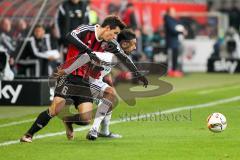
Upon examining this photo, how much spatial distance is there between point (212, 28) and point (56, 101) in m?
21.5

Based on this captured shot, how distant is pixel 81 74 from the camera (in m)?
12.5

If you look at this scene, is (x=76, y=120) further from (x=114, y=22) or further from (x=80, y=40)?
(x=114, y=22)

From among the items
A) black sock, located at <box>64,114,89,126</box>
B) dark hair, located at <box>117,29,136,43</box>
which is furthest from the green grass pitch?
dark hair, located at <box>117,29,136,43</box>

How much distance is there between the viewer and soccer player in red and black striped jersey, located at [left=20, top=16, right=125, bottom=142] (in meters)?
12.0

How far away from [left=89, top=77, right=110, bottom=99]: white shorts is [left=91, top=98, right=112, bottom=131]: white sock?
0.10 metres

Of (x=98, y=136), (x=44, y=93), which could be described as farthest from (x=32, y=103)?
(x=98, y=136)

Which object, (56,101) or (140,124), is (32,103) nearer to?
(140,124)

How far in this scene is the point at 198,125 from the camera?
14.4m

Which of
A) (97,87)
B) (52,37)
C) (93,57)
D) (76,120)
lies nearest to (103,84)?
(97,87)

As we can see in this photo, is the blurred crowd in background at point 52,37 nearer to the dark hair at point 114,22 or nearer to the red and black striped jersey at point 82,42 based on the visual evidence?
the red and black striped jersey at point 82,42

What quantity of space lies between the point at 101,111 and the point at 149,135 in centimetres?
90

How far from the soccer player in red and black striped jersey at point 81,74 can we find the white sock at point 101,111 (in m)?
0.14

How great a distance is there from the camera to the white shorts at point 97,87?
41.5ft

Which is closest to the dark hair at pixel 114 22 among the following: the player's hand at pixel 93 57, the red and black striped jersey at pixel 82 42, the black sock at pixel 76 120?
the red and black striped jersey at pixel 82 42
